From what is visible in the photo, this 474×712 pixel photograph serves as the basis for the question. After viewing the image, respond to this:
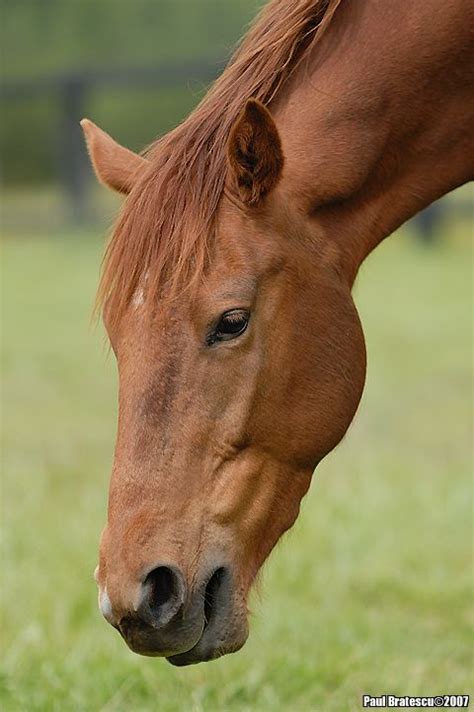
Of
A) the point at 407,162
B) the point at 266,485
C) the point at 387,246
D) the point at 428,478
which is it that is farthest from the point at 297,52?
the point at 387,246

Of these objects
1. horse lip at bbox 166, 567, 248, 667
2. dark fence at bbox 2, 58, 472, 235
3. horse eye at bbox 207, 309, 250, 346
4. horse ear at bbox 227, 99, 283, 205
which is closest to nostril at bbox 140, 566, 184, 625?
horse lip at bbox 166, 567, 248, 667

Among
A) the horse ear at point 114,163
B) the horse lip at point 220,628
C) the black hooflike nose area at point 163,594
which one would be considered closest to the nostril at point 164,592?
the black hooflike nose area at point 163,594

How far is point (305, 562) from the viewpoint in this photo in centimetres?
506

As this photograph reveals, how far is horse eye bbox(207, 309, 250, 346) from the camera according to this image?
265cm

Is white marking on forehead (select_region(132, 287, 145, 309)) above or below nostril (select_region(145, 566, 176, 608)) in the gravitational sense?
above

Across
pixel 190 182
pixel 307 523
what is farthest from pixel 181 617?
pixel 307 523

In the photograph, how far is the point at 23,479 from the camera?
6.21 metres

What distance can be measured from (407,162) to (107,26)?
20.5 m

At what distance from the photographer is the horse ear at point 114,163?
9.97 feet

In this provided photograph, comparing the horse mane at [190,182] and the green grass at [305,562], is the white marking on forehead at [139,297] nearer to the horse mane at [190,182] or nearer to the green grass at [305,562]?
the horse mane at [190,182]

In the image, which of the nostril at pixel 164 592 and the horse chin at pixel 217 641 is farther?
the horse chin at pixel 217 641

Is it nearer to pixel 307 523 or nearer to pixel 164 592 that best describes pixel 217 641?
pixel 164 592

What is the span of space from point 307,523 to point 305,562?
0.48 meters

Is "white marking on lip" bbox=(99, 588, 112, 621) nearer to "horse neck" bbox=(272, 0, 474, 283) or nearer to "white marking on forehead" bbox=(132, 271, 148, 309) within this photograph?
"white marking on forehead" bbox=(132, 271, 148, 309)
